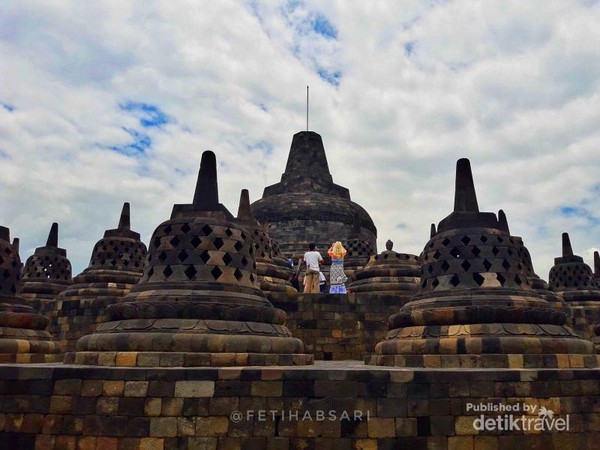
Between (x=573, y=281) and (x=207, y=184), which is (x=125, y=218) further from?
(x=573, y=281)

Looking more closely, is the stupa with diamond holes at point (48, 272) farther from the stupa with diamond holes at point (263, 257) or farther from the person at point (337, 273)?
the person at point (337, 273)

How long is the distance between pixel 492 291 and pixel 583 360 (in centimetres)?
146

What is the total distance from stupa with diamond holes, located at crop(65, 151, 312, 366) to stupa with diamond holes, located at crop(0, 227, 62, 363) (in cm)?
193

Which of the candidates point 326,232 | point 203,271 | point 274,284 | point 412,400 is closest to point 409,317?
point 412,400

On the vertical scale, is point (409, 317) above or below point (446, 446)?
above

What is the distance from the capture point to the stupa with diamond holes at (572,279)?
16.8 m

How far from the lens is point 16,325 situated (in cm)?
860

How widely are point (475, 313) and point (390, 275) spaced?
7.99 m

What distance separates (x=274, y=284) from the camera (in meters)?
13.5

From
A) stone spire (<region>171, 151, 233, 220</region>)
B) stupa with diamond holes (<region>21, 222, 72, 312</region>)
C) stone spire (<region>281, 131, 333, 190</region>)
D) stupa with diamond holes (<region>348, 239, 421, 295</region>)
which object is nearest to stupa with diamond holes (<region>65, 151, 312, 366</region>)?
stone spire (<region>171, 151, 233, 220</region>)

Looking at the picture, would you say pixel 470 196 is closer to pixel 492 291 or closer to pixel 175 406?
pixel 492 291

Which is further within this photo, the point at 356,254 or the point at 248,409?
the point at 356,254

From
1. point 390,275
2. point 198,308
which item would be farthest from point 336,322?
point 198,308

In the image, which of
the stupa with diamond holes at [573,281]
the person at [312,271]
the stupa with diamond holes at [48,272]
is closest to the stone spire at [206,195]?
the person at [312,271]
